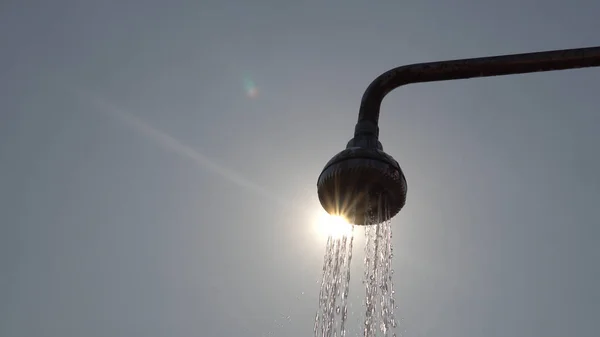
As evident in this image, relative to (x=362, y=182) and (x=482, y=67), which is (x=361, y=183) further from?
(x=482, y=67)

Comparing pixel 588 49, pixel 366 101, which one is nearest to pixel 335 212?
pixel 366 101

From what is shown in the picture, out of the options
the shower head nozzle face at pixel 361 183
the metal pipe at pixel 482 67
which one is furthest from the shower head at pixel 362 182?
the metal pipe at pixel 482 67

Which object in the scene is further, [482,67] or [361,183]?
[361,183]

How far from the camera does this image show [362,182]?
332 centimetres

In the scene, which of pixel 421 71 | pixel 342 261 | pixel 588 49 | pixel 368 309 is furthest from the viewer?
pixel 368 309

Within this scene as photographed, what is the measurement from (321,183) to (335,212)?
22 centimetres

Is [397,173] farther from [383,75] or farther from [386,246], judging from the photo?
[386,246]

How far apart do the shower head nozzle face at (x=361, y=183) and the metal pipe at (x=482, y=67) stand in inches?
15.2

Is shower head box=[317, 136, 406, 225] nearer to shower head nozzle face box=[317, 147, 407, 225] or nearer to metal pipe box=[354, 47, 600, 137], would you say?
Answer: shower head nozzle face box=[317, 147, 407, 225]

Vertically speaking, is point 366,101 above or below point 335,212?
above

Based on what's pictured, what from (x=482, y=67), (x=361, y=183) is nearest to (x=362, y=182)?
(x=361, y=183)

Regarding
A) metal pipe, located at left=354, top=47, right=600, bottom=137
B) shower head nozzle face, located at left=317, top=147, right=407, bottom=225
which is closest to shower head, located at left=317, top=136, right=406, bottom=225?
shower head nozzle face, located at left=317, top=147, right=407, bottom=225

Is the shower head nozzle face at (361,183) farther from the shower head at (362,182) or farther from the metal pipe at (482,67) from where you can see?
the metal pipe at (482,67)

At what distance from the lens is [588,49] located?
302cm
